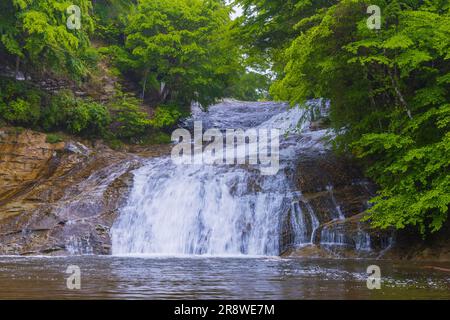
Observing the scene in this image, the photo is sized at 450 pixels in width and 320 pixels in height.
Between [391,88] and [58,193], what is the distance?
9453mm

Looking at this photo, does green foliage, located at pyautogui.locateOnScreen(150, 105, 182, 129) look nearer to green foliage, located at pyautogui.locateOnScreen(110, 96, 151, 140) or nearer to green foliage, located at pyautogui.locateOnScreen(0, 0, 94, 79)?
green foliage, located at pyautogui.locateOnScreen(110, 96, 151, 140)

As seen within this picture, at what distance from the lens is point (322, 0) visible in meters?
12.4

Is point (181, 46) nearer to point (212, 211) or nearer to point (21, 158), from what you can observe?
point (21, 158)

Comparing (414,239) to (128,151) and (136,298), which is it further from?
(128,151)

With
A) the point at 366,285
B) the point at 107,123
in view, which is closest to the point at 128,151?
the point at 107,123

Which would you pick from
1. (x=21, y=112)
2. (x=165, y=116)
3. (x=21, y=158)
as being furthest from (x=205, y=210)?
(x=165, y=116)

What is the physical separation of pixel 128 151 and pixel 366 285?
14.2 meters

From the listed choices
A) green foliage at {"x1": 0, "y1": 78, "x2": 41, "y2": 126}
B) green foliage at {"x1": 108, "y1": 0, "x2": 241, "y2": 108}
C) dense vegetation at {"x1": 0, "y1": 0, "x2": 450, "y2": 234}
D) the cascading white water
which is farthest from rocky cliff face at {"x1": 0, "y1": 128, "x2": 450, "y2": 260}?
green foliage at {"x1": 108, "y1": 0, "x2": 241, "y2": 108}

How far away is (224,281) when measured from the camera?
6.38 m

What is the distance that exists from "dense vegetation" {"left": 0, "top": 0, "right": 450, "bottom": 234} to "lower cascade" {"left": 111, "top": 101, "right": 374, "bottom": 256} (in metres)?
1.92

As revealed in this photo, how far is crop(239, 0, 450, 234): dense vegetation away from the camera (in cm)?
898

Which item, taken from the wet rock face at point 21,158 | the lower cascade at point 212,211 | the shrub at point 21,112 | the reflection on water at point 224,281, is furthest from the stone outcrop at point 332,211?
the shrub at point 21,112

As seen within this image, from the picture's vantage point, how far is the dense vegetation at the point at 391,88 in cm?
898

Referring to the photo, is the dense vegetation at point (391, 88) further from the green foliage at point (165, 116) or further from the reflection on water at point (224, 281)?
the green foliage at point (165, 116)
